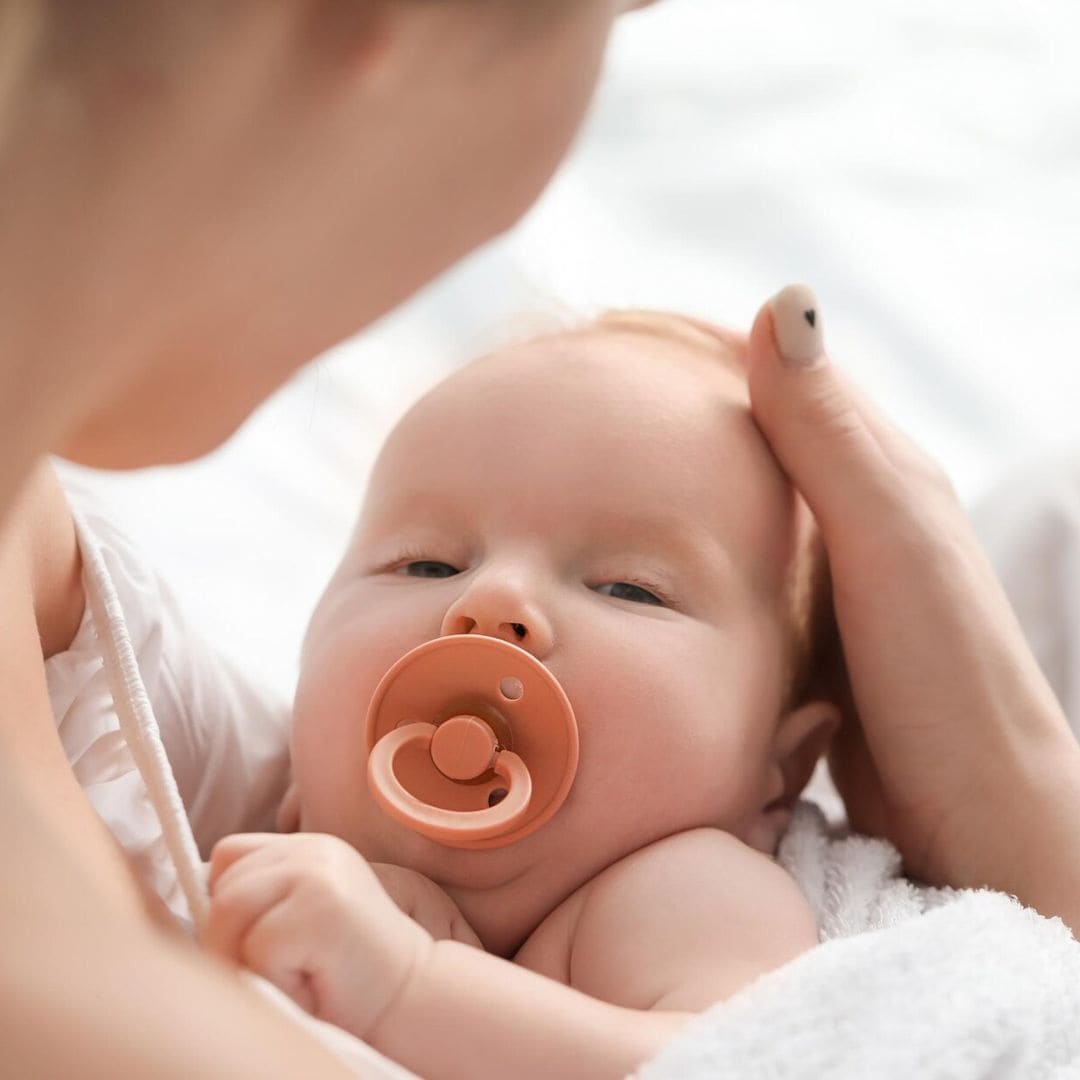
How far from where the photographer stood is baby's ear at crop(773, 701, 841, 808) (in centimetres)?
111

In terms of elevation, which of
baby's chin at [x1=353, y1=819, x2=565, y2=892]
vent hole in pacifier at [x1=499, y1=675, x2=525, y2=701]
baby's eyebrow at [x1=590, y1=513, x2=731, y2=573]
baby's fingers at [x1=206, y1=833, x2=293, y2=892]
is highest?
baby's eyebrow at [x1=590, y1=513, x2=731, y2=573]

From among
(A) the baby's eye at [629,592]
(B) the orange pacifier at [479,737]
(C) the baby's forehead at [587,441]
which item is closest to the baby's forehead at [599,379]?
(C) the baby's forehead at [587,441]

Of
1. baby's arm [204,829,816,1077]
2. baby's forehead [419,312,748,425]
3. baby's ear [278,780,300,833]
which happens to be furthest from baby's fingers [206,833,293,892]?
baby's forehead [419,312,748,425]

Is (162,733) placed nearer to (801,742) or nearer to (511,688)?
(511,688)

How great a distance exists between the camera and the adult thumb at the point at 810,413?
1.09 metres

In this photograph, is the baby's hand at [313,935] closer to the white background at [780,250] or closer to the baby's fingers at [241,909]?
the baby's fingers at [241,909]

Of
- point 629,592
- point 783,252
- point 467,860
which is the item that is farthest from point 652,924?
point 783,252

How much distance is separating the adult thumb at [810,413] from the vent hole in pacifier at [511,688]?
0.94 ft

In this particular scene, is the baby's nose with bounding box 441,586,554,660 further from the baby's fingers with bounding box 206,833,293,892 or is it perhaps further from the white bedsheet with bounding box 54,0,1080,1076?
the white bedsheet with bounding box 54,0,1080,1076

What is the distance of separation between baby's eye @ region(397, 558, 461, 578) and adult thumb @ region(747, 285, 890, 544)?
25 cm

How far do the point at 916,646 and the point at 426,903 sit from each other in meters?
0.39

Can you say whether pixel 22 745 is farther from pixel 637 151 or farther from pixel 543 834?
pixel 637 151

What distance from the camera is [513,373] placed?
1.10 meters

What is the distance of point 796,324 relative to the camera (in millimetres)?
1083
